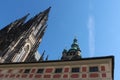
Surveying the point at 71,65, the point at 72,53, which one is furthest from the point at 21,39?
the point at 71,65

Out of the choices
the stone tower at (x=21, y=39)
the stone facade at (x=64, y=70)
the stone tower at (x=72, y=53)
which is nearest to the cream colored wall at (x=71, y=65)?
the stone facade at (x=64, y=70)

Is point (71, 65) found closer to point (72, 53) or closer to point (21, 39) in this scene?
point (21, 39)

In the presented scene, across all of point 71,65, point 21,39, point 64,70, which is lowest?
point 64,70

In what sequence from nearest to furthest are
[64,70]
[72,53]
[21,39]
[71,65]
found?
[64,70]
[71,65]
[21,39]
[72,53]

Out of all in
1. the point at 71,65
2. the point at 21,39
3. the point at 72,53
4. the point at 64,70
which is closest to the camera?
the point at 64,70

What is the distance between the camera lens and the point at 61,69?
11.8 m

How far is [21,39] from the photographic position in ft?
111

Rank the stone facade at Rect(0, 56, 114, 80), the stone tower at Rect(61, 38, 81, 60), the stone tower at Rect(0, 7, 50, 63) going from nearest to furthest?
the stone facade at Rect(0, 56, 114, 80)
the stone tower at Rect(0, 7, 50, 63)
the stone tower at Rect(61, 38, 81, 60)

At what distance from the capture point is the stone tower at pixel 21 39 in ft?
97.0

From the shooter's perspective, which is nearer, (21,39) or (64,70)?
(64,70)

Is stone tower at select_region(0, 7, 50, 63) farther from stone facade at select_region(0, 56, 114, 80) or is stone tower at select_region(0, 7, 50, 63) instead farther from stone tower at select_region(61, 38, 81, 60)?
stone facade at select_region(0, 56, 114, 80)

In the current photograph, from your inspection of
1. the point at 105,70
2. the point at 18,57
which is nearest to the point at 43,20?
the point at 18,57

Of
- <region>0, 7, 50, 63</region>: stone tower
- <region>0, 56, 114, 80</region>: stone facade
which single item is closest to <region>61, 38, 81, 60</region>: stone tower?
<region>0, 7, 50, 63</region>: stone tower

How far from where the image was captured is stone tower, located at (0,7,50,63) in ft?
97.0
